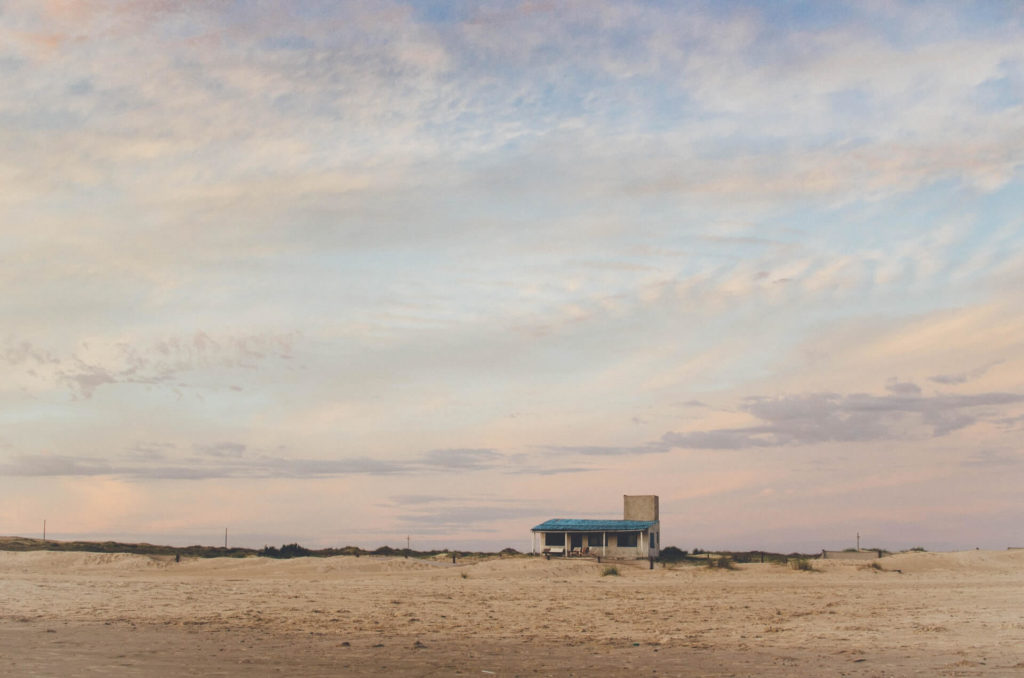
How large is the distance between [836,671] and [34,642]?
14211mm

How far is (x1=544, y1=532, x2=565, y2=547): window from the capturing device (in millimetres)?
61000

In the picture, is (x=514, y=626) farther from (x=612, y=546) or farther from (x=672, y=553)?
(x=672, y=553)

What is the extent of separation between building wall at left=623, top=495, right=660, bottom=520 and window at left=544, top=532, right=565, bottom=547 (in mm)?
5510

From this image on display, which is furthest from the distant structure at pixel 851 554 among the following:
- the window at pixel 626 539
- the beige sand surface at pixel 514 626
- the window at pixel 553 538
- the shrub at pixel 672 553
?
the beige sand surface at pixel 514 626

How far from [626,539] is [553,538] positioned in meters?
4.81

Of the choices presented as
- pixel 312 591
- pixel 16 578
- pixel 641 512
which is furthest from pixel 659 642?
pixel 641 512

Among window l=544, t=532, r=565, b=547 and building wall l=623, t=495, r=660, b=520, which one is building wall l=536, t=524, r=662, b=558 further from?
building wall l=623, t=495, r=660, b=520

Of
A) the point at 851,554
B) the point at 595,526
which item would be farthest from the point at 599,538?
the point at 851,554

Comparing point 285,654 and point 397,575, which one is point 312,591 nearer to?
point 397,575

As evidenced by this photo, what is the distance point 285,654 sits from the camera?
53.6 feet

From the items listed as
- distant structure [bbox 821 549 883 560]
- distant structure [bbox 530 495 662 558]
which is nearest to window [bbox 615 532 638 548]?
distant structure [bbox 530 495 662 558]

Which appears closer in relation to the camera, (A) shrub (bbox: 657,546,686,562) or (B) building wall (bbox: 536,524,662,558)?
(B) building wall (bbox: 536,524,662,558)

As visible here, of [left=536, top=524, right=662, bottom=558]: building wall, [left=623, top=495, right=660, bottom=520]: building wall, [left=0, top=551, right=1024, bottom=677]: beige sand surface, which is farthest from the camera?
[left=623, top=495, right=660, bottom=520]: building wall

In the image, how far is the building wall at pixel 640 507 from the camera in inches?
2498
